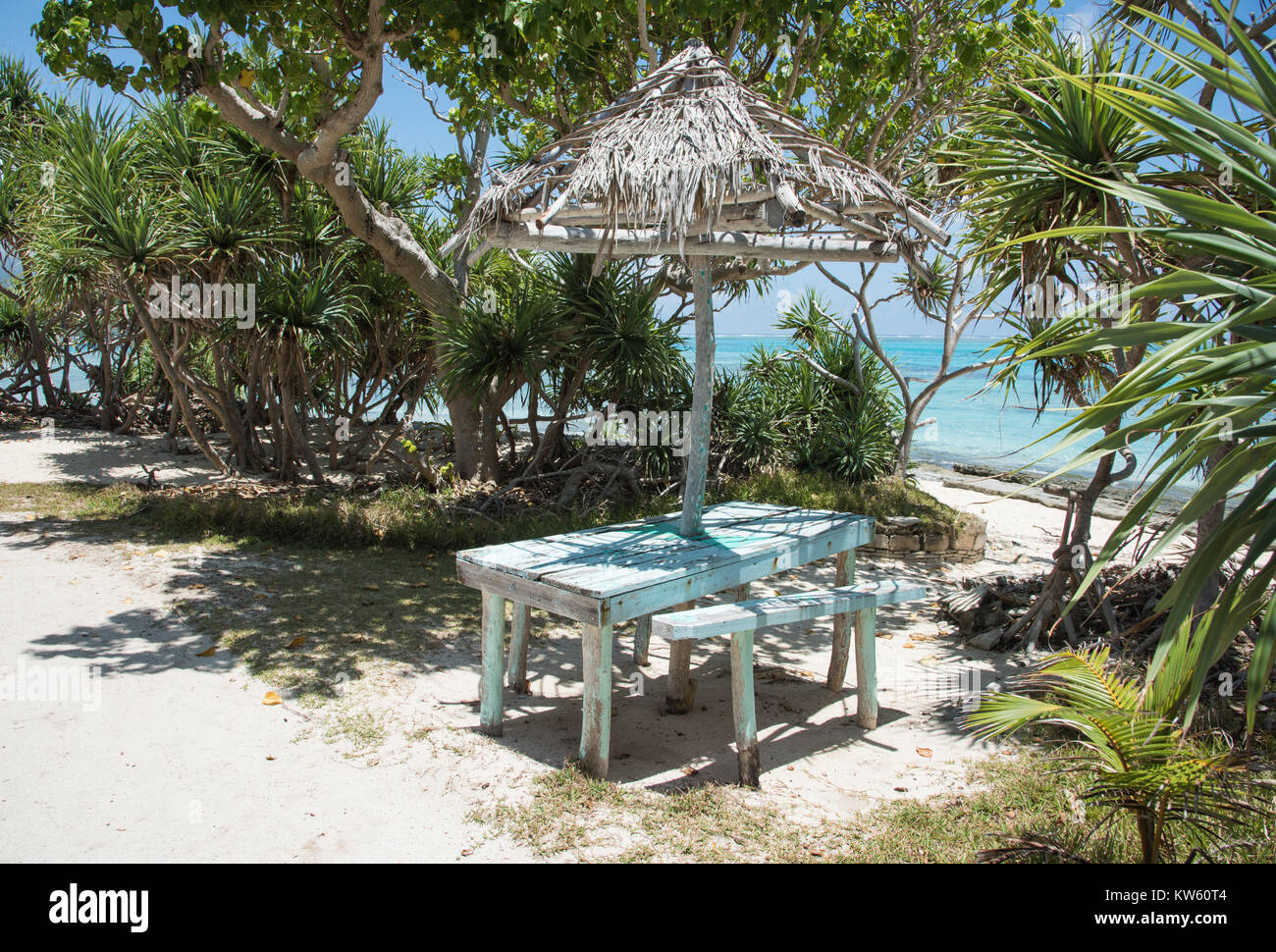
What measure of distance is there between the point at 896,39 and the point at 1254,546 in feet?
27.3

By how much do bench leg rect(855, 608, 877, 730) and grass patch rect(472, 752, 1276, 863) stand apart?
32.7 inches

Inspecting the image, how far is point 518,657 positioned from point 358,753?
1146mm

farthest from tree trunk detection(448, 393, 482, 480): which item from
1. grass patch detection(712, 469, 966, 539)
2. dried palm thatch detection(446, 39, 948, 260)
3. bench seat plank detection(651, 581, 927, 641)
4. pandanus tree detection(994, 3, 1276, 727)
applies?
pandanus tree detection(994, 3, 1276, 727)

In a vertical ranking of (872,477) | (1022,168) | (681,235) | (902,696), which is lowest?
(902,696)

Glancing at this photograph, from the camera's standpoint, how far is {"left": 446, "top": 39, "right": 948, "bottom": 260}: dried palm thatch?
4438mm

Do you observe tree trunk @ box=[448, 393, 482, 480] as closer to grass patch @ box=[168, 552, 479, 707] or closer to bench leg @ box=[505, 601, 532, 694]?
grass patch @ box=[168, 552, 479, 707]

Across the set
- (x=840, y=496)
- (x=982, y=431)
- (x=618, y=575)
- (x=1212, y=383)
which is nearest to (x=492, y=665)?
(x=618, y=575)

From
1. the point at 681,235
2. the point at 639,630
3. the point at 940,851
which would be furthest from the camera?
the point at 639,630

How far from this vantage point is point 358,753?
169 inches

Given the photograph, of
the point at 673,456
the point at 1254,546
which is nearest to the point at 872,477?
the point at 673,456

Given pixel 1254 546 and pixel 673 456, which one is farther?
pixel 673 456

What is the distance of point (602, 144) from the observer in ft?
15.6

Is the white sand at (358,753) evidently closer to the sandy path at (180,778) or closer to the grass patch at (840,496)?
the sandy path at (180,778)
